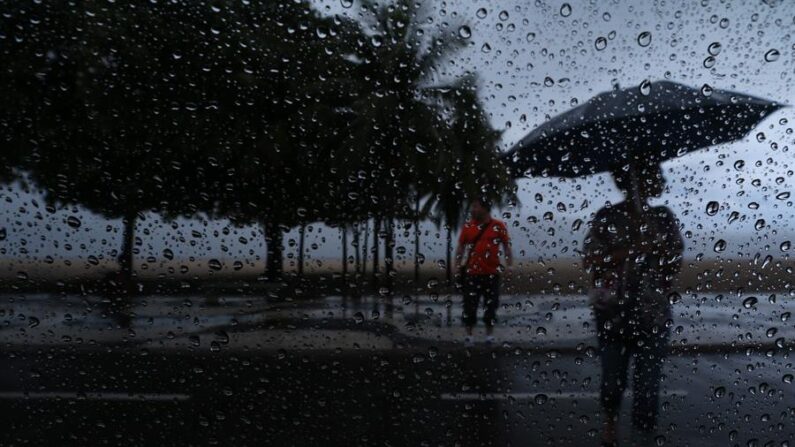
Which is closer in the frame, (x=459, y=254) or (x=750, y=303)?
(x=459, y=254)

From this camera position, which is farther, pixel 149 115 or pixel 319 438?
pixel 319 438

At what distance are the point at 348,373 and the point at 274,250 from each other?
394 mm

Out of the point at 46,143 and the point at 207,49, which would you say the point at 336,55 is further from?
the point at 46,143

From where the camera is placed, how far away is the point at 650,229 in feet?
4.07

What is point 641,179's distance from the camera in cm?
125

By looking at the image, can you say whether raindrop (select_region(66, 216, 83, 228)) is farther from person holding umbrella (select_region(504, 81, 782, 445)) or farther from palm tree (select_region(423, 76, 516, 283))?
person holding umbrella (select_region(504, 81, 782, 445))

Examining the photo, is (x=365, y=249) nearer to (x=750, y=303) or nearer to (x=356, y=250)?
(x=356, y=250)

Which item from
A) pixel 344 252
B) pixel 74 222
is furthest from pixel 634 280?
pixel 74 222

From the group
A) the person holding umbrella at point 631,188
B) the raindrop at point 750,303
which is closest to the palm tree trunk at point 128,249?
the person holding umbrella at point 631,188

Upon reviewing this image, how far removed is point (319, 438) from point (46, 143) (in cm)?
109

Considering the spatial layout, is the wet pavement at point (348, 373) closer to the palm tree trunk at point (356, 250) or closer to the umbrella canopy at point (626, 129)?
the palm tree trunk at point (356, 250)

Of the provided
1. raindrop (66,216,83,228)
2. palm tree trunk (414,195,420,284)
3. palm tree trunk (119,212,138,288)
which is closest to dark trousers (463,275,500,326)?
palm tree trunk (414,195,420,284)

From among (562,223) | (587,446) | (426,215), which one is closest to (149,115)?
(426,215)

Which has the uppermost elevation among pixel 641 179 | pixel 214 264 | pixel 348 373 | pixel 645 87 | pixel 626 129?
pixel 645 87
